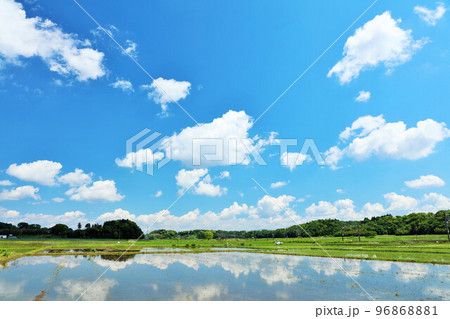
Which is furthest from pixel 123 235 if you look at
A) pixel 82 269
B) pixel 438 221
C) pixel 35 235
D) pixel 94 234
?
pixel 438 221

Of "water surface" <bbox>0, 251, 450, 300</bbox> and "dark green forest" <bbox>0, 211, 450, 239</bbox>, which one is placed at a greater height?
"water surface" <bbox>0, 251, 450, 300</bbox>

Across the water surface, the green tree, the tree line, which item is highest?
the water surface

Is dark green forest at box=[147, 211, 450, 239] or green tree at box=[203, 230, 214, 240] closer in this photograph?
dark green forest at box=[147, 211, 450, 239]

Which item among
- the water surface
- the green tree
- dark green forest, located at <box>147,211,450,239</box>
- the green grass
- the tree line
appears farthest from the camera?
the green tree

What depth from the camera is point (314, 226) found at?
117500 mm

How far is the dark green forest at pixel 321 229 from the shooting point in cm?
8339

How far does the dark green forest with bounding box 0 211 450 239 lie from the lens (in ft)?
274

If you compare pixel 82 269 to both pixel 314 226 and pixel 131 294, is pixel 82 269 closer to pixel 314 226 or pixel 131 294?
pixel 131 294

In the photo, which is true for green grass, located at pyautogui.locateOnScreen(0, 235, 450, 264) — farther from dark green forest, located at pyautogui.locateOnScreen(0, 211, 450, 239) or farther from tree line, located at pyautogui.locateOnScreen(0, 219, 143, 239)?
tree line, located at pyautogui.locateOnScreen(0, 219, 143, 239)

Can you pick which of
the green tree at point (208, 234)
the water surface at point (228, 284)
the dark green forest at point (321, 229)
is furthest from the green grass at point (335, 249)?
the green tree at point (208, 234)

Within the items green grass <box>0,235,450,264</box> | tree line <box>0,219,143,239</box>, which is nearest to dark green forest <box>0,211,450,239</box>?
tree line <box>0,219,143,239</box>

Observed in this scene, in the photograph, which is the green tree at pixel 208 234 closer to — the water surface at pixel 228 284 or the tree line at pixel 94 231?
the tree line at pixel 94 231
